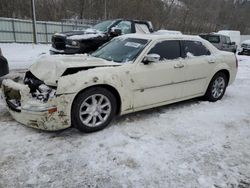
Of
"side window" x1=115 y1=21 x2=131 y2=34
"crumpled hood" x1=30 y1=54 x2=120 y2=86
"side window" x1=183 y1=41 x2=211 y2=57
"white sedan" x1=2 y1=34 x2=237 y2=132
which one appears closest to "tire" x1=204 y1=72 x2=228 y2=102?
"white sedan" x1=2 y1=34 x2=237 y2=132

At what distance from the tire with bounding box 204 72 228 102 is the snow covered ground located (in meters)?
1.11

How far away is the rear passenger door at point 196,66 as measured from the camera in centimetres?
530

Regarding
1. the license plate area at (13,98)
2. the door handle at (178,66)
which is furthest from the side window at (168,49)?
the license plate area at (13,98)

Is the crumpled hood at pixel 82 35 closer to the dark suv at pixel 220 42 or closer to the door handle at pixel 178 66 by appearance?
the door handle at pixel 178 66

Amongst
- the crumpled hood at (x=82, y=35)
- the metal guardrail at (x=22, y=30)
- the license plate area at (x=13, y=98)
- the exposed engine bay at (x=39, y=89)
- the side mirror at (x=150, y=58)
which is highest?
the side mirror at (x=150, y=58)

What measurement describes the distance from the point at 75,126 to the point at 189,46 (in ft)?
9.84

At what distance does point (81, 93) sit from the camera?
387 centimetres

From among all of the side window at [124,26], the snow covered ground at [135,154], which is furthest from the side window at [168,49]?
the side window at [124,26]

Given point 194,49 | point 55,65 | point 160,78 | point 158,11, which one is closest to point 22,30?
point 194,49

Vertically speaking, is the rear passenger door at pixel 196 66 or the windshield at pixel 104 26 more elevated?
the windshield at pixel 104 26

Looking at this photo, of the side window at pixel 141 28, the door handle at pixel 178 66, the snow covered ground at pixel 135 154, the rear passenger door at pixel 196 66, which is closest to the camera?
the snow covered ground at pixel 135 154

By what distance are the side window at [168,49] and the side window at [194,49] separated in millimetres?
229

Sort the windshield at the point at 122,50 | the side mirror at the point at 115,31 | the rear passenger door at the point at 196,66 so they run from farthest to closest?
the side mirror at the point at 115,31
the rear passenger door at the point at 196,66
the windshield at the point at 122,50

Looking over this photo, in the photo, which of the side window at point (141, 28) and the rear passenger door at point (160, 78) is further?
the side window at point (141, 28)
